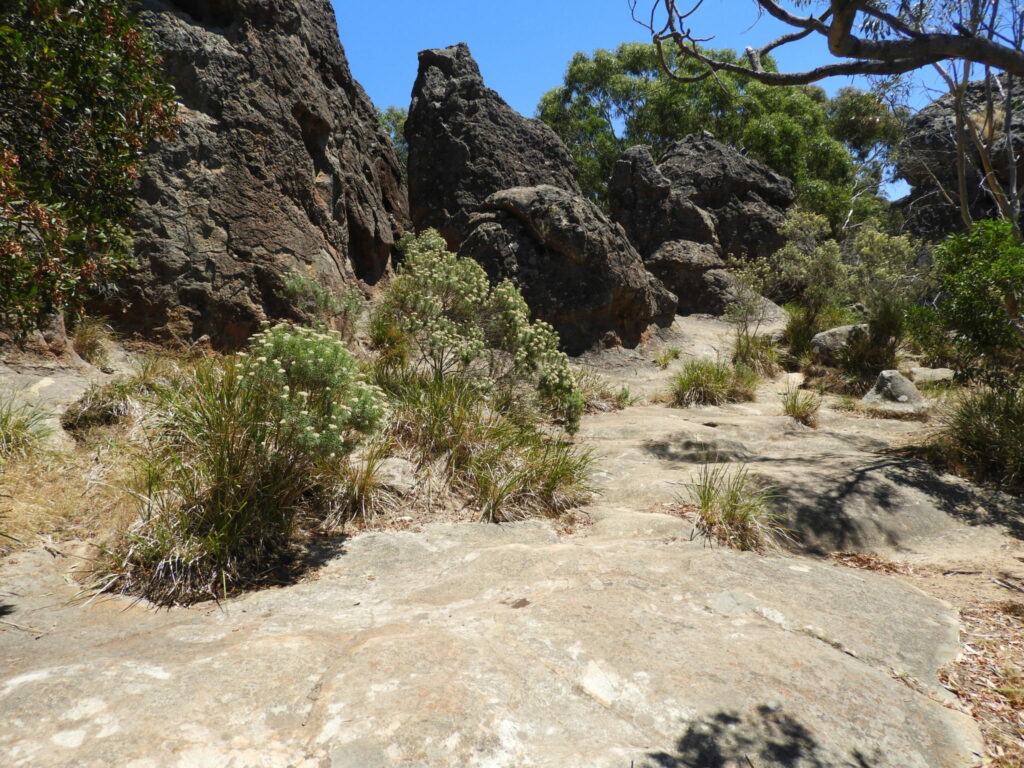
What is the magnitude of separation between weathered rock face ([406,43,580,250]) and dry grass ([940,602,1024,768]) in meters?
11.6

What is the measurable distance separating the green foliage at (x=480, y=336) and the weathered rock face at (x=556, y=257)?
151 inches

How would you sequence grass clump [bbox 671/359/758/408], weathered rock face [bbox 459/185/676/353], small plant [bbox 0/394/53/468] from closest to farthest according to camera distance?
small plant [bbox 0/394/53/468] < grass clump [bbox 671/359/758/408] < weathered rock face [bbox 459/185/676/353]

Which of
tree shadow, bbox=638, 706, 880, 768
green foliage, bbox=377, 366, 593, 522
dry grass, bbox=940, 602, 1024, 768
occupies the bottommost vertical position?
dry grass, bbox=940, 602, 1024, 768

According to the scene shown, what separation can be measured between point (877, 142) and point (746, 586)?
33189 mm

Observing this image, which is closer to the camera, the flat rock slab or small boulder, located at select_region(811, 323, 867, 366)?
the flat rock slab

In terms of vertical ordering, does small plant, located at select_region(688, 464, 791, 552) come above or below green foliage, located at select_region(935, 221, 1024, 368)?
below

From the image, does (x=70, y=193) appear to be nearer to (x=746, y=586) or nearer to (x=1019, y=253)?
(x=746, y=586)

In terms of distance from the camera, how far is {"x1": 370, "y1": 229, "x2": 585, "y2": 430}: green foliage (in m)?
8.52

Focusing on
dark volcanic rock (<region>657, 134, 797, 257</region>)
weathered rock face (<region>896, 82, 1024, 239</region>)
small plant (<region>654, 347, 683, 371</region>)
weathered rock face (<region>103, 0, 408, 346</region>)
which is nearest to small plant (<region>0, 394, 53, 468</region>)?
weathered rock face (<region>103, 0, 408, 346</region>)

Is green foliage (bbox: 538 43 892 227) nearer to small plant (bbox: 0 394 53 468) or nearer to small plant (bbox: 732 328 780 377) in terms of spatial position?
small plant (bbox: 732 328 780 377)

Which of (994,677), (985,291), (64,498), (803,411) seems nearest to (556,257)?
(803,411)

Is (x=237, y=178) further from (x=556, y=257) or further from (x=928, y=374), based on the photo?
(x=928, y=374)

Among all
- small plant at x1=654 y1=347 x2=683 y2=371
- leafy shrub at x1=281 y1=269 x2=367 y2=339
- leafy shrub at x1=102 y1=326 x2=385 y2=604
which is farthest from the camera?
small plant at x1=654 y1=347 x2=683 y2=371

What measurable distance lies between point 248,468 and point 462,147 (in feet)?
39.0
